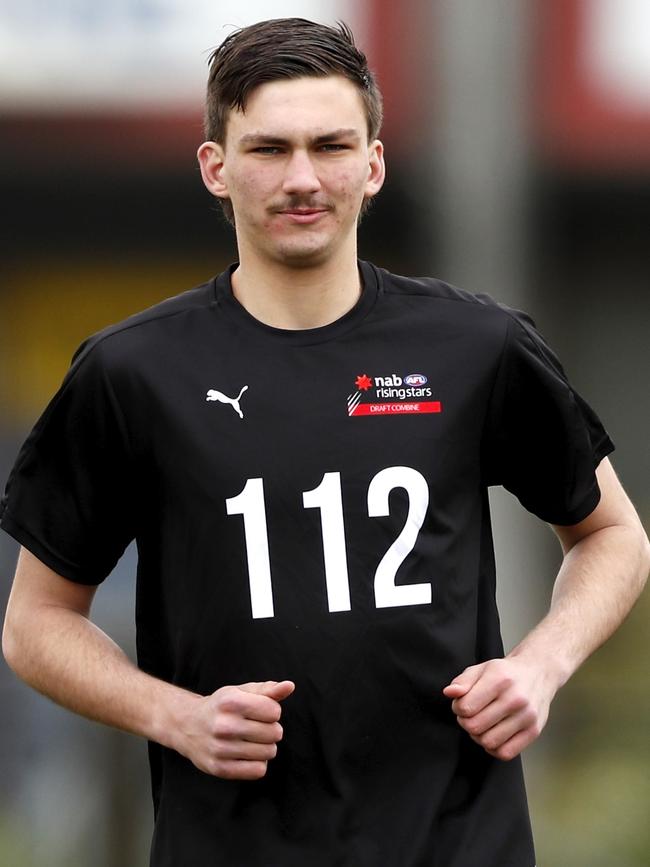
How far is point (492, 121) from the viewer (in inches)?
234

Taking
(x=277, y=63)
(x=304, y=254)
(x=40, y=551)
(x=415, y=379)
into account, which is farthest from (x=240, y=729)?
(x=277, y=63)

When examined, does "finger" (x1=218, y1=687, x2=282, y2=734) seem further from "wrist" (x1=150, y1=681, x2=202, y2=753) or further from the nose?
the nose

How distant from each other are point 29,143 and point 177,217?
2.07ft

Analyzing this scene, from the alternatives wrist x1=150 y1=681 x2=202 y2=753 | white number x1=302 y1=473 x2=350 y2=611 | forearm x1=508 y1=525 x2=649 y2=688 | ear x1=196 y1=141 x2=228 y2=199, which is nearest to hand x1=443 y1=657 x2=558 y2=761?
forearm x1=508 y1=525 x2=649 y2=688

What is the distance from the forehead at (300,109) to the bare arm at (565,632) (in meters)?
0.75

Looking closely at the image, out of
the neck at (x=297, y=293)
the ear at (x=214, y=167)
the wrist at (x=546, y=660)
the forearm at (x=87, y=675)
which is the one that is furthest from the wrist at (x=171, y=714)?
the ear at (x=214, y=167)

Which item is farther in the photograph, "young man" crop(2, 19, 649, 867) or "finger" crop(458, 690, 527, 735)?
"young man" crop(2, 19, 649, 867)

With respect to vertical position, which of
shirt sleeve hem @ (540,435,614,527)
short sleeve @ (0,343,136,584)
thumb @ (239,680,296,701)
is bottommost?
thumb @ (239,680,296,701)

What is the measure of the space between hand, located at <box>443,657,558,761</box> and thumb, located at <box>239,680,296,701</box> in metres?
0.24

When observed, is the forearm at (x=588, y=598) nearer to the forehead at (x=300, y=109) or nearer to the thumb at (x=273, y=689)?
the thumb at (x=273, y=689)

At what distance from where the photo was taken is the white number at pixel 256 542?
2354 millimetres

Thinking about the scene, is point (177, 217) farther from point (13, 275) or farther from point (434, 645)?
point (434, 645)

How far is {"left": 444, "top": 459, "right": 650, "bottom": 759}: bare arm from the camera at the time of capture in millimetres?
2240

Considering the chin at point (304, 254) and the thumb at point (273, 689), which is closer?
the thumb at point (273, 689)
